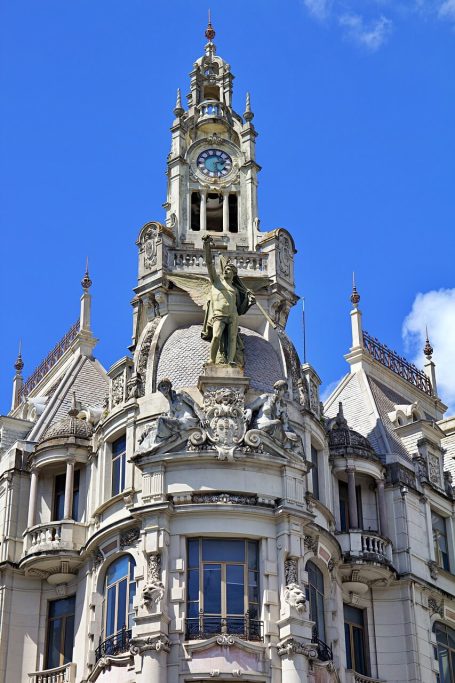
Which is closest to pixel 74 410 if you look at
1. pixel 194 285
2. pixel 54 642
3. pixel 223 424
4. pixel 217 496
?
pixel 194 285

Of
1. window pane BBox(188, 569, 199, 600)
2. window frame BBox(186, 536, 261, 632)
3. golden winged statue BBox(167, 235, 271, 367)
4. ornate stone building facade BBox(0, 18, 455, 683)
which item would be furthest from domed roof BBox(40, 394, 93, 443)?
window pane BBox(188, 569, 199, 600)

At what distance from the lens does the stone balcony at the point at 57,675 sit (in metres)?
49.5

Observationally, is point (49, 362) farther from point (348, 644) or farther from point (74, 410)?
point (348, 644)

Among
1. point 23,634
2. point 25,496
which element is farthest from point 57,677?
point 25,496

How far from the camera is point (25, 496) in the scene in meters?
54.3

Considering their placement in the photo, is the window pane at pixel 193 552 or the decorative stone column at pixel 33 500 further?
the decorative stone column at pixel 33 500

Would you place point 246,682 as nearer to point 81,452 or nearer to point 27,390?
point 81,452

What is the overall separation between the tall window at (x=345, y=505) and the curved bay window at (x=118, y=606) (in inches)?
377

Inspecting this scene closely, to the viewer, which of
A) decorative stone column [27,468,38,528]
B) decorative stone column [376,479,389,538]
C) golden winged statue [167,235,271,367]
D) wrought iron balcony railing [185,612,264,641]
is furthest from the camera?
decorative stone column [376,479,389,538]

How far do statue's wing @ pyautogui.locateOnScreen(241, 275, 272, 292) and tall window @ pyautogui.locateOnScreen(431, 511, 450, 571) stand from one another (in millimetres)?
11654

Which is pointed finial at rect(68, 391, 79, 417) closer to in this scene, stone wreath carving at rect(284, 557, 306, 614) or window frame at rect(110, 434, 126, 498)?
window frame at rect(110, 434, 126, 498)

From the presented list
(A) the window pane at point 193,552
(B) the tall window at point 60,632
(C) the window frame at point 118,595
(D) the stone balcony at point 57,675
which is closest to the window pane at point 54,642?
(B) the tall window at point 60,632

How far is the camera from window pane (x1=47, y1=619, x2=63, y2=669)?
5128 cm

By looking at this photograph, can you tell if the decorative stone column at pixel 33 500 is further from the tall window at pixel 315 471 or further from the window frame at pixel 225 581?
the tall window at pixel 315 471
